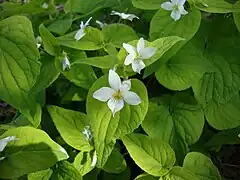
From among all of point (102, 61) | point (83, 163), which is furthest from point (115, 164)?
point (102, 61)

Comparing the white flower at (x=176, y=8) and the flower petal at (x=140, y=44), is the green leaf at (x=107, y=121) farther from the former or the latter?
the white flower at (x=176, y=8)

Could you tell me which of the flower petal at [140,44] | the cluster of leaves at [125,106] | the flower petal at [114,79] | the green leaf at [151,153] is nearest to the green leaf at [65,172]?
the cluster of leaves at [125,106]

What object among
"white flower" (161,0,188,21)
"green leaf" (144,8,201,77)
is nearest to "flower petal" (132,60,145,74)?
"green leaf" (144,8,201,77)

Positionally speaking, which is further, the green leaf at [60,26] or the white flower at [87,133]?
the green leaf at [60,26]

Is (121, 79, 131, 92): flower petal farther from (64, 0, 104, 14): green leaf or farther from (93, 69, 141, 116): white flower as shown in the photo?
(64, 0, 104, 14): green leaf

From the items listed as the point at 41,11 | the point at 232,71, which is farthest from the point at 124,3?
the point at 232,71

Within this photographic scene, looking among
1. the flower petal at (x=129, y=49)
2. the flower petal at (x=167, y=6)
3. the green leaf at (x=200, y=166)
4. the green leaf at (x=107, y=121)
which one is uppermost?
the flower petal at (x=167, y=6)
